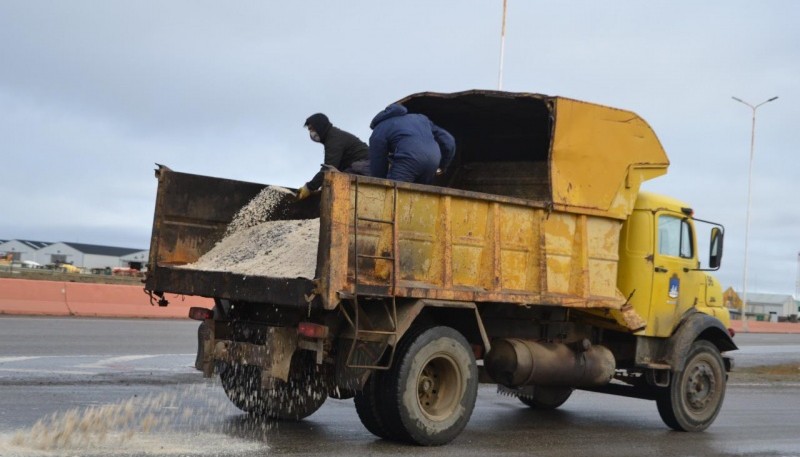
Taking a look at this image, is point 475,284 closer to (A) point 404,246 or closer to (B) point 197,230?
(A) point 404,246

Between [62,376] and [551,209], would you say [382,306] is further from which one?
[62,376]

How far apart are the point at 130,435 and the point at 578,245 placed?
Answer: 14.8 ft

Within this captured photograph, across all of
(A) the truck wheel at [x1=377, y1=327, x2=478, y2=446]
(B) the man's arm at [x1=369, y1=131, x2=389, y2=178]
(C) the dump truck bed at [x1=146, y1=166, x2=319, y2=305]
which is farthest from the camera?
(B) the man's arm at [x1=369, y1=131, x2=389, y2=178]

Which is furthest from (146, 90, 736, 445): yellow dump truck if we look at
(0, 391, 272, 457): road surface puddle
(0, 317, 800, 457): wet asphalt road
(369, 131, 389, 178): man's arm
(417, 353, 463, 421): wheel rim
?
(369, 131, 389, 178): man's arm

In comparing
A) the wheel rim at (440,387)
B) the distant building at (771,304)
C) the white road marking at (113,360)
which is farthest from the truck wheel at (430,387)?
the distant building at (771,304)

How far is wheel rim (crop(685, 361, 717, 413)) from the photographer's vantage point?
1085cm

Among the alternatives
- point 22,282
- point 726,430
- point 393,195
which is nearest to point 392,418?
point 393,195

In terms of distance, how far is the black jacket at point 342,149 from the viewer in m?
9.59

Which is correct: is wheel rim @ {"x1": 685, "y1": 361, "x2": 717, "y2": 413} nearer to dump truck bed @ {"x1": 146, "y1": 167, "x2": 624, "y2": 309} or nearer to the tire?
dump truck bed @ {"x1": 146, "y1": 167, "x2": 624, "y2": 309}

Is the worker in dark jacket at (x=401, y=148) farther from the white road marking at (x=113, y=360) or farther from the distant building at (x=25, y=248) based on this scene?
the distant building at (x=25, y=248)

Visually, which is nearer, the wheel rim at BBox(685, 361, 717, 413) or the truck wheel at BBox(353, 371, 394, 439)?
the truck wheel at BBox(353, 371, 394, 439)

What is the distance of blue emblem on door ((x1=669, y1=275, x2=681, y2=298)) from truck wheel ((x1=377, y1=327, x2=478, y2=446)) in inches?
132

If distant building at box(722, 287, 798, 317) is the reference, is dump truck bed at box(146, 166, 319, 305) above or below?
below

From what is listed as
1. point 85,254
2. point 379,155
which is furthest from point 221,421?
point 85,254
